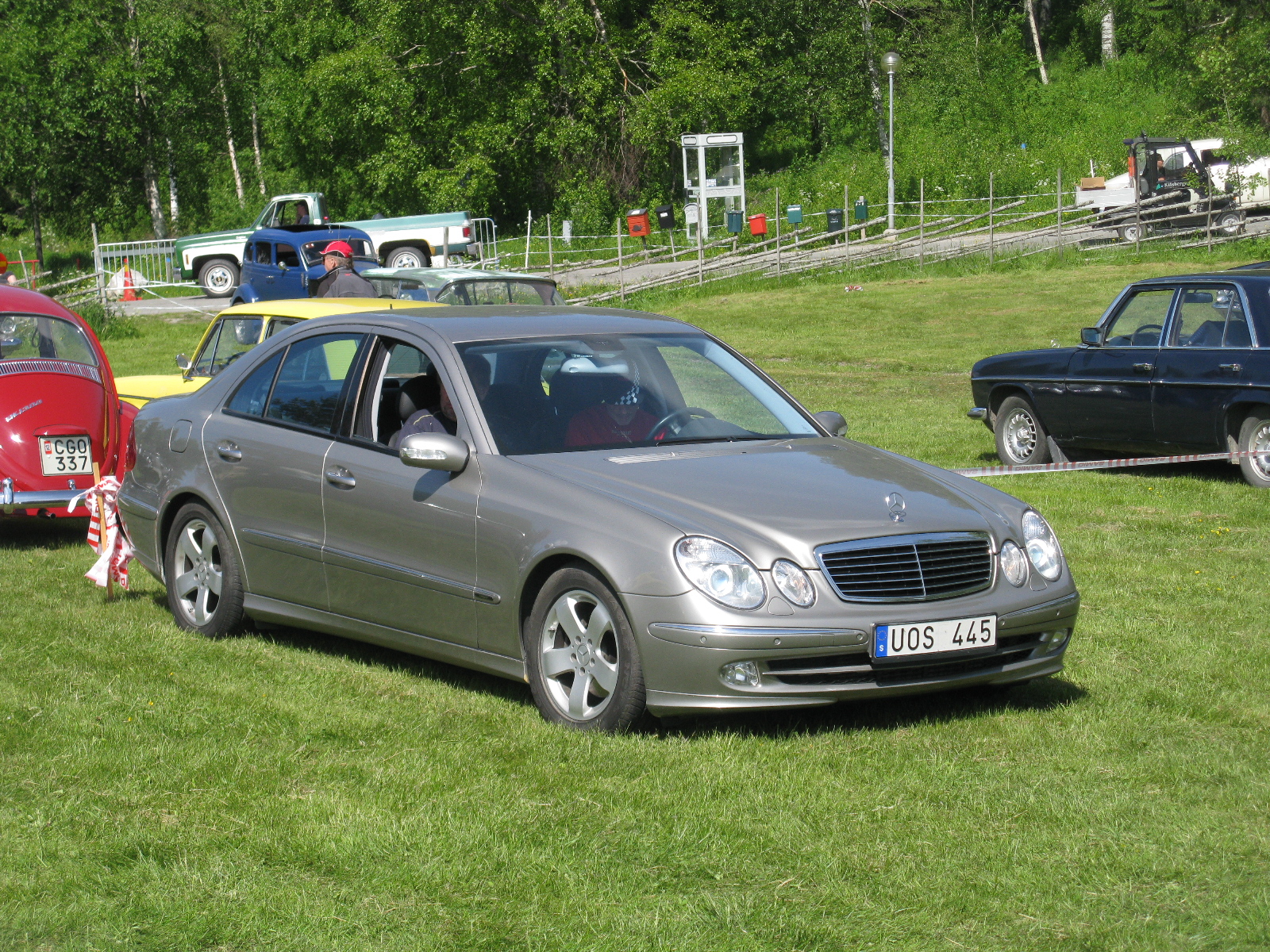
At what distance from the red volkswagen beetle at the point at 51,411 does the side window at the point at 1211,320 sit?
25.4ft

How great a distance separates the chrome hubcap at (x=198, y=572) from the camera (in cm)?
736

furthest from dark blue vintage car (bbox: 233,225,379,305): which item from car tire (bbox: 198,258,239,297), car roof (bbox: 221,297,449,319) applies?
car roof (bbox: 221,297,449,319)

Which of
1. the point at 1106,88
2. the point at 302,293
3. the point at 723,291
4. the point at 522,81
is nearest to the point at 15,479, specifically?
the point at 302,293

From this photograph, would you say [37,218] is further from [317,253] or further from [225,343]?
[225,343]

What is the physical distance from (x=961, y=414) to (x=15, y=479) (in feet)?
33.2

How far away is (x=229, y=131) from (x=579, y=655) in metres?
66.1

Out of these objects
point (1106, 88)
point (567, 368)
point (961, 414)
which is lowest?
point (961, 414)

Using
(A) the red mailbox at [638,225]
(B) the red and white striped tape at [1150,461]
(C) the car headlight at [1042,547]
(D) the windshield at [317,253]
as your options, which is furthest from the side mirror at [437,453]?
(A) the red mailbox at [638,225]

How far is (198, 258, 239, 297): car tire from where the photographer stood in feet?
123

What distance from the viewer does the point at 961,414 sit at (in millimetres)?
16797

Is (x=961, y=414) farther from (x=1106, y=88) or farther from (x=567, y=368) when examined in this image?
(x=1106, y=88)

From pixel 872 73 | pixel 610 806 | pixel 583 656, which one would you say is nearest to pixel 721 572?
pixel 583 656

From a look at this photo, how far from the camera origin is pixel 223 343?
12375 millimetres

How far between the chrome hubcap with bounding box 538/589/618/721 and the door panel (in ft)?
25.5
